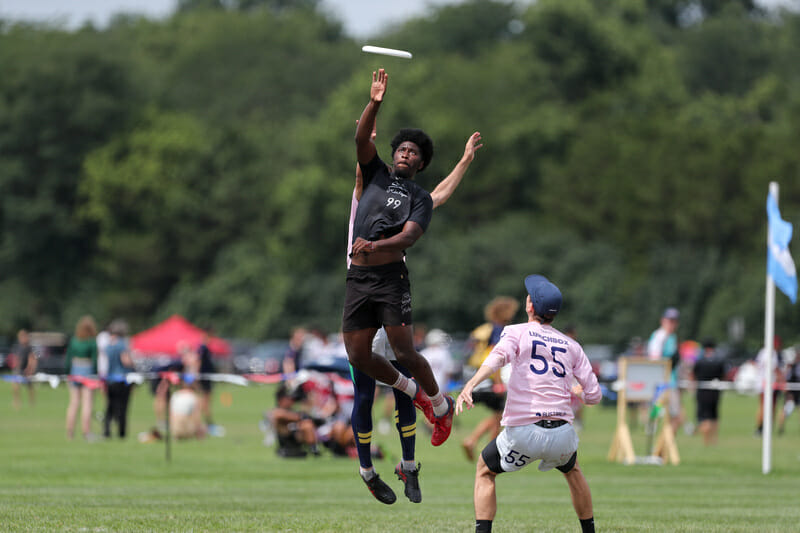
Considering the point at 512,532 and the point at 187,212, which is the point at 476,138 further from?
the point at 187,212

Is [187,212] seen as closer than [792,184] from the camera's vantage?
No

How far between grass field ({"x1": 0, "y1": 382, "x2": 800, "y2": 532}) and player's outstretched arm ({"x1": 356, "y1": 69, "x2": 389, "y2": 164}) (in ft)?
10.3

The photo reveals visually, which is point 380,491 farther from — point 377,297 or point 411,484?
point 377,297

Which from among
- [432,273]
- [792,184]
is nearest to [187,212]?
[432,273]

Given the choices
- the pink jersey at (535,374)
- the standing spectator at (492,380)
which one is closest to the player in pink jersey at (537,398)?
the pink jersey at (535,374)

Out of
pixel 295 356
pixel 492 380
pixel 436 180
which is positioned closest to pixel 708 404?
pixel 492 380

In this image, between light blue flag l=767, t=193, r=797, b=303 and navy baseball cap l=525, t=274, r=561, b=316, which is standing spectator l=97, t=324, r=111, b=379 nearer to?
light blue flag l=767, t=193, r=797, b=303

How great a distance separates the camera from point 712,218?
6347 cm

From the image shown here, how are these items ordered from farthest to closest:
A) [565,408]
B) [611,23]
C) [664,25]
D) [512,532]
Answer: [664,25], [611,23], [512,532], [565,408]

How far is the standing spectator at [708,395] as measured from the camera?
2583cm

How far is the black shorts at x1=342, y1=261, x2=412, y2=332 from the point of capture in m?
9.88

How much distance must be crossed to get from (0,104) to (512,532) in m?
66.0

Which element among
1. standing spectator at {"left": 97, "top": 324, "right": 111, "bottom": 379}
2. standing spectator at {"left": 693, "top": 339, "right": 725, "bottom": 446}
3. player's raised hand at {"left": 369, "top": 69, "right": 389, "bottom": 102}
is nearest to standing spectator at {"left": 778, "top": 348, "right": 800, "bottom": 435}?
standing spectator at {"left": 693, "top": 339, "right": 725, "bottom": 446}

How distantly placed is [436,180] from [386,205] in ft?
166
